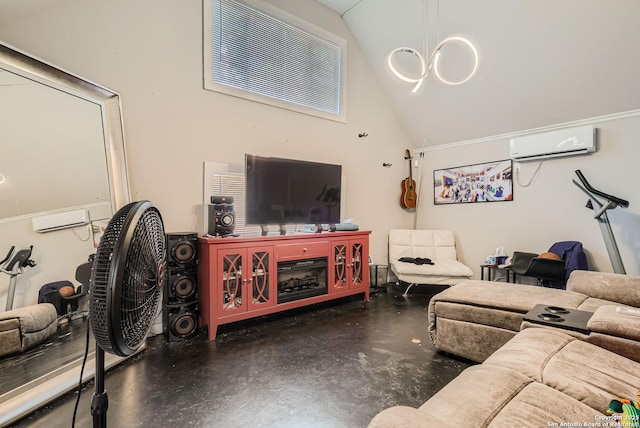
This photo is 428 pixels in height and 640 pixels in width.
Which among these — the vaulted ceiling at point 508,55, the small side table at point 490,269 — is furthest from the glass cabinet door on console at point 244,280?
the small side table at point 490,269

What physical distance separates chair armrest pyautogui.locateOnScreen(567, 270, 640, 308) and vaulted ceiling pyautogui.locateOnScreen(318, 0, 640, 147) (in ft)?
6.28

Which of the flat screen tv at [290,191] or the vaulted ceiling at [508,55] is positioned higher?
the vaulted ceiling at [508,55]

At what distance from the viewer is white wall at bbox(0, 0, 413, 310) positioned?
2197mm

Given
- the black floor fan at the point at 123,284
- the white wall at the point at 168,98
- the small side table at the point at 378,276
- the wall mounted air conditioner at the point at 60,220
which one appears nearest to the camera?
the black floor fan at the point at 123,284

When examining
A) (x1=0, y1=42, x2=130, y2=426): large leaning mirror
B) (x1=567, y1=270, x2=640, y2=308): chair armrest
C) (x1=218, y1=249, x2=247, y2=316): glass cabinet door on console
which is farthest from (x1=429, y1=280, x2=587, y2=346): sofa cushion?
(x1=0, y1=42, x2=130, y2=426): large leaning mirror

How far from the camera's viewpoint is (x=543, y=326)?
4.97ft

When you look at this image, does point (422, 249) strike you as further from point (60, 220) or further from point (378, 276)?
point (60, 220)

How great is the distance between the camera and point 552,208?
3.41 metres

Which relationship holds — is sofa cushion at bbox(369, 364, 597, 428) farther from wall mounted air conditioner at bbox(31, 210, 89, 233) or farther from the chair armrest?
wall mounted air conditioner at bbox(31, 210, 89, 233)

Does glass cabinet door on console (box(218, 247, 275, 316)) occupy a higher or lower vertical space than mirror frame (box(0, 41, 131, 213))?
lower

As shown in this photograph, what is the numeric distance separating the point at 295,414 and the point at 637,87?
394 centimetres

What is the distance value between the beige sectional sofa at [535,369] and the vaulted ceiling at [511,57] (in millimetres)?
2008

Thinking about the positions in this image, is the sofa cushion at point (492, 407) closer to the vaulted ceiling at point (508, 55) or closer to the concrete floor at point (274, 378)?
the concrete floor at point (274, 378)

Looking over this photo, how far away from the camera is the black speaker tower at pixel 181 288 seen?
7.89ft
